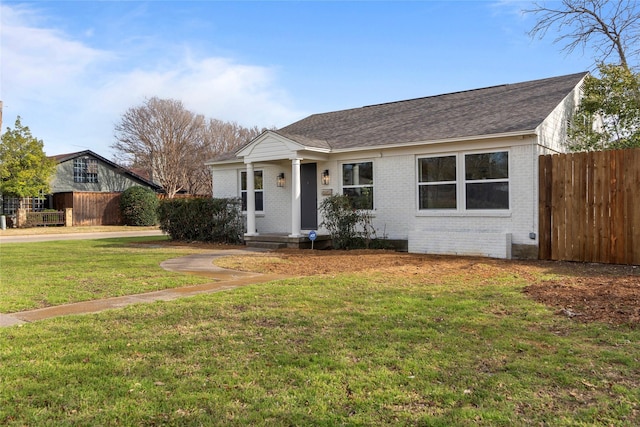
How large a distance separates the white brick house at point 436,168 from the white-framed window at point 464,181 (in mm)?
27

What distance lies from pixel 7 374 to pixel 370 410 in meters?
2.96

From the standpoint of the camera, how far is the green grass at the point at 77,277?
6.79 m

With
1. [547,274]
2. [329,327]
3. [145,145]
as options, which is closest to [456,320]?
[329,327]

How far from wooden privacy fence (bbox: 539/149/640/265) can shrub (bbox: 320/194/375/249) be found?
476cm

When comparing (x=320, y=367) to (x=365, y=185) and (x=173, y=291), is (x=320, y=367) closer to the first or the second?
(x=173, y=291)

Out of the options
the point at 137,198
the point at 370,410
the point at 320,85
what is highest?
the point at 320,85

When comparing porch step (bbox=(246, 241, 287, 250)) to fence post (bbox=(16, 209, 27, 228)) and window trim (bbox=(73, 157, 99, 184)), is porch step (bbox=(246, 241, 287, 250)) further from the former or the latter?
window trim (bbox=(73, 157, 99, 184))

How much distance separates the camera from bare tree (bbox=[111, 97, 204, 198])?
39375 millimetres

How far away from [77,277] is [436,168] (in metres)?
9.23

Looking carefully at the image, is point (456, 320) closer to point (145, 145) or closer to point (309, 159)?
point (309, 159)

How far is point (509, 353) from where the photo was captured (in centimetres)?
429

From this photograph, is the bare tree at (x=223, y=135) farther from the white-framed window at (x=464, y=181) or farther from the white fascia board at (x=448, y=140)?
the white-framed window at (x=464, y=181)

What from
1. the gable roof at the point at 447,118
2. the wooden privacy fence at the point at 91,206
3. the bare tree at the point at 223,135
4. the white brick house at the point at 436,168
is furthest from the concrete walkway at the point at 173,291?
the bare tree at the point at 223,135

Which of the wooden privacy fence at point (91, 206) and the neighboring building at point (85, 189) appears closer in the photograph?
the wooden privacy fence at point (91, 206)
